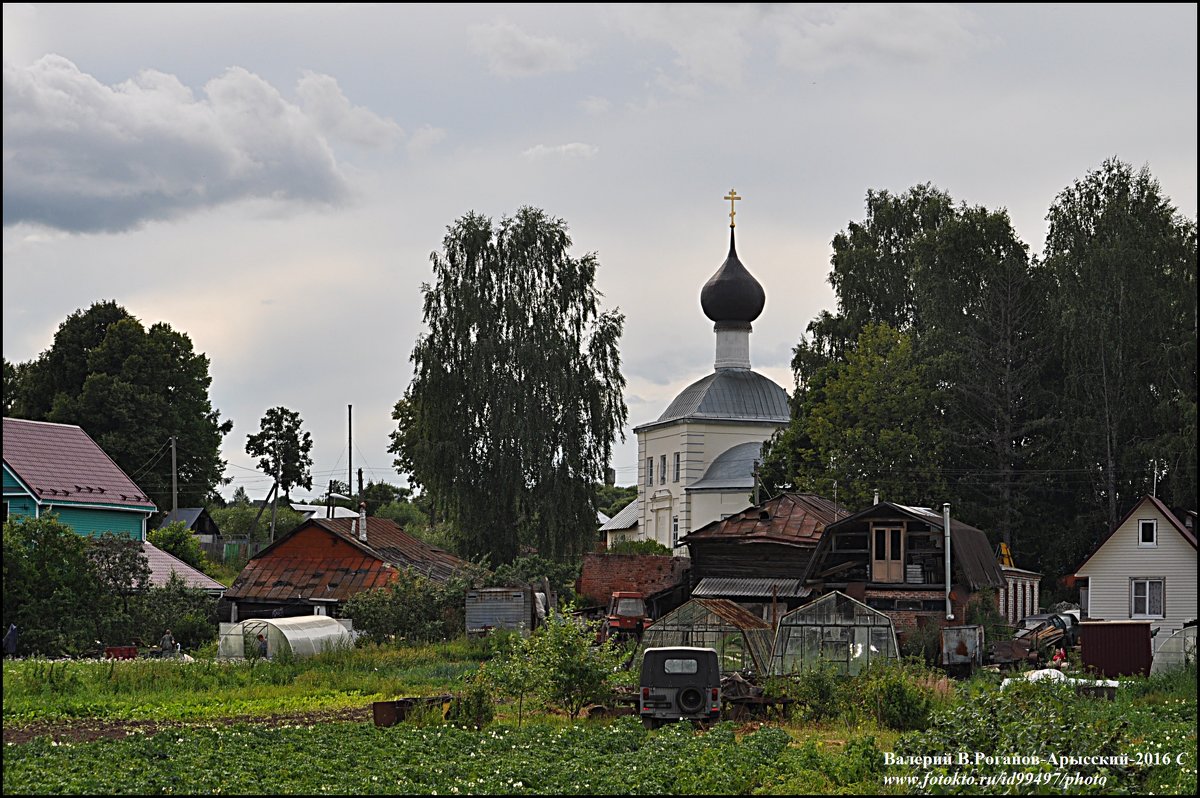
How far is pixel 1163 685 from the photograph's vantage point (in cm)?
2564

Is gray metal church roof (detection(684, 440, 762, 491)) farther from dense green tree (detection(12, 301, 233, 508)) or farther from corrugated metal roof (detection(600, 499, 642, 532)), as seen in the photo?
dense green tree (detection(12, 301, 233, 508))

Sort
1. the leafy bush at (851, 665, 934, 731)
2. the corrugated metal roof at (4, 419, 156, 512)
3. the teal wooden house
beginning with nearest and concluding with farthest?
the leafy bush at (851, 665, 934, 731) → the teal wooden house → the corrugated metal roof at (4, 419, 156, 512)

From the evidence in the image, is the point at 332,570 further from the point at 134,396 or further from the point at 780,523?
the point at 134,396

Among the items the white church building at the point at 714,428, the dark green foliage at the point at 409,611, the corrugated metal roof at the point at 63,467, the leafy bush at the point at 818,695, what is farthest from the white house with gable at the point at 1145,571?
the corrugated metal roof at the point at 63,467

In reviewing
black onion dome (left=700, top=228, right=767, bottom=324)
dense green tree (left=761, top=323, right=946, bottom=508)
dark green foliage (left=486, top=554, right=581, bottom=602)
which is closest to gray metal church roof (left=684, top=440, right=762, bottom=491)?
black onion dome (left=700, top=228, right=767, bottom=324)

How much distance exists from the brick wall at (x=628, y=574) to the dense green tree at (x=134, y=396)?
72.3 ft

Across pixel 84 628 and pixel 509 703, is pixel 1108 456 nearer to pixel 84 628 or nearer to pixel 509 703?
pixel 509 703

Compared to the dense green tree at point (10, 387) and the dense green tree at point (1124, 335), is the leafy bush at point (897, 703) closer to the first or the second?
the dense green tree at point (1124, 335)

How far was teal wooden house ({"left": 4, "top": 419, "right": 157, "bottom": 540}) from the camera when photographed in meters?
36.3

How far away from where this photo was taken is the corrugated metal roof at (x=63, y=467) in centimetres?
3684

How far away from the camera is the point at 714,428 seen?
2349 inches

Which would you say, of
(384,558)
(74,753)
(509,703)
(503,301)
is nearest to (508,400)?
(503,301)

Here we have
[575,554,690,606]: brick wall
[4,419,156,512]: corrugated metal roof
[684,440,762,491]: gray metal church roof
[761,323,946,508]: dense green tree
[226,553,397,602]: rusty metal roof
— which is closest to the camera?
[4,419,156,512]: corrugated metal roof

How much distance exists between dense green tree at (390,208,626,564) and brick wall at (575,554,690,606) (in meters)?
2.21
